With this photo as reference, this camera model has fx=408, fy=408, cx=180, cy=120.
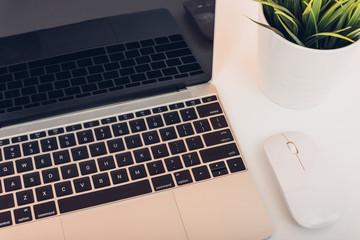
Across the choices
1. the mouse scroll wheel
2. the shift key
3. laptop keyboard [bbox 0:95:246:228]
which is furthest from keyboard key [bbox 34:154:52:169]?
the mouse scroll wheel

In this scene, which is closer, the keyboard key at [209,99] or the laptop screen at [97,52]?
the laptop screen at [97,52]

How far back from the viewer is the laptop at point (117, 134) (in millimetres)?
523

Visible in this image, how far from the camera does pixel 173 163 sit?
0.56m

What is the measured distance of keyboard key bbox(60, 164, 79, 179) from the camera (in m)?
0.55

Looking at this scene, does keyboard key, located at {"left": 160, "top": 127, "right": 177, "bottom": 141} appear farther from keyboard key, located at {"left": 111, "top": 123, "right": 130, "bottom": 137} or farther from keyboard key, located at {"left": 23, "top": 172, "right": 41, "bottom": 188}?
keyboard key, located at {"left": 23, "top": 172, "right": 41, "bottom": 188}

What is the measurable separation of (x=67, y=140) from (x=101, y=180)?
8 cm

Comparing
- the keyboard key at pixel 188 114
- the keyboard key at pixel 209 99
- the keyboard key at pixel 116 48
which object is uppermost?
the keyboard key at pixel 116 48

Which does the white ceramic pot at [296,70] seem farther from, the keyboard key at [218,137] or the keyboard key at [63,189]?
the keyboard key at [63,189]

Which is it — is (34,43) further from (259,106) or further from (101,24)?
(259,106)

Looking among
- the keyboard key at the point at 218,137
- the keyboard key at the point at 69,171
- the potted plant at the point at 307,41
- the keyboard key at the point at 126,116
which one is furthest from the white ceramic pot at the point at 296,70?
the keyboard key at the point at 69,171

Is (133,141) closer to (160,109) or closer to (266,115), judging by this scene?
(160,109)

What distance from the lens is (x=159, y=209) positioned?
54 centimetres

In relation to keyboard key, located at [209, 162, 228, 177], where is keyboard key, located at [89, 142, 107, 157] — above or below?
above

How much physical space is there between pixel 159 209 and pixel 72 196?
4.6 inches
